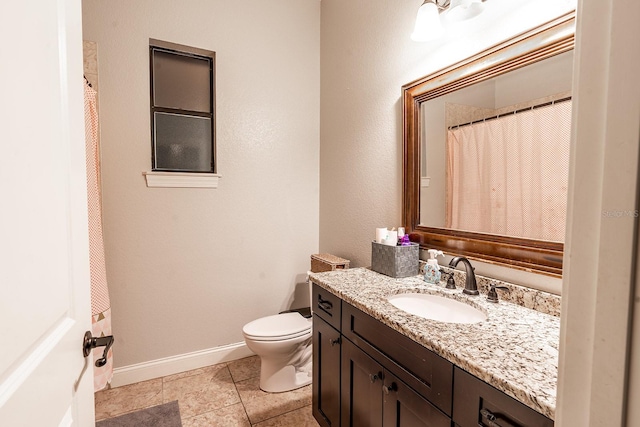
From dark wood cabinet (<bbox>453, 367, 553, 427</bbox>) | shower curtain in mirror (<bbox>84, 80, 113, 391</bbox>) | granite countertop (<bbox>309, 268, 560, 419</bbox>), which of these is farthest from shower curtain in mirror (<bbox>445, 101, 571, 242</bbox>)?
shower curtain in mirror (<bbox>84, 80, 113, 391</bbox>)

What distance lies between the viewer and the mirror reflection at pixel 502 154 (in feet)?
3.87

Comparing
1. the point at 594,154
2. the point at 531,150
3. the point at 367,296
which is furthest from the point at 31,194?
the point at 531,150

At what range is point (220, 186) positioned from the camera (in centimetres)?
243

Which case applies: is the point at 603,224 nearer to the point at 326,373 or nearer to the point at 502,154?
the point at 502,154

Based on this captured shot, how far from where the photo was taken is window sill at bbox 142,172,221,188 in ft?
7.27

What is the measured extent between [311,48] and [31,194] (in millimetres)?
2599

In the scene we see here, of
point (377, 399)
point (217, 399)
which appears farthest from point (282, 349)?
point (377, 399)

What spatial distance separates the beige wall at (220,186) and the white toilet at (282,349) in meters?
0.51

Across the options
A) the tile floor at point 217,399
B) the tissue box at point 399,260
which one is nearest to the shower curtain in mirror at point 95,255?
the tile floor at point 217,399

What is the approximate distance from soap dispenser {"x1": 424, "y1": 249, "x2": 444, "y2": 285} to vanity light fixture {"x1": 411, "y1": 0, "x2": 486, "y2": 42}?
42.1 inches

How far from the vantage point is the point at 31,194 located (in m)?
0.55

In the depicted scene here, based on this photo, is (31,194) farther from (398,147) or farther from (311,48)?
(311,48)

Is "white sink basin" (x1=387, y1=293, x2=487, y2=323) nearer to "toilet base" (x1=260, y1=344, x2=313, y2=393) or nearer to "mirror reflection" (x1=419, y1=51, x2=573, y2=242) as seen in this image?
"mirror reflection" (x1=419, y1=51, x2=573, y2=242)

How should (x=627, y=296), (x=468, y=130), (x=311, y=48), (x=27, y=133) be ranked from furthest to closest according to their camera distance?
(x=311, y=48) → (x=468, y=130) → (x=27, y=133) → (x=627, y=296)
